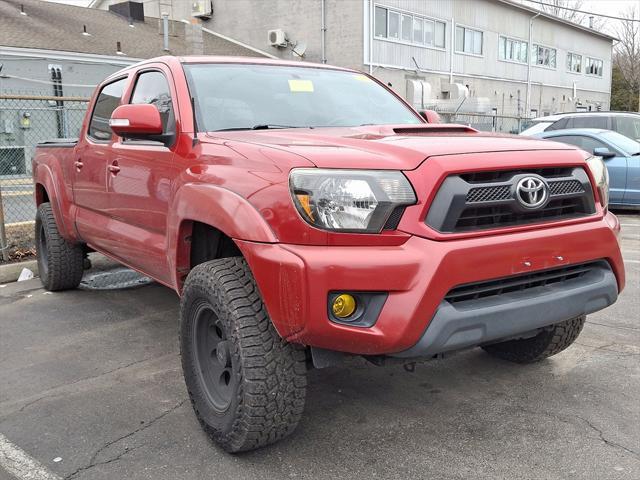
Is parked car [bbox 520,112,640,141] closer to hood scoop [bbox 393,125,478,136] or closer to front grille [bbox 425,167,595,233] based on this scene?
hood scoop [bbox 393,125,478,136]

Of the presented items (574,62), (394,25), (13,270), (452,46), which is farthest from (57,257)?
(574,62)

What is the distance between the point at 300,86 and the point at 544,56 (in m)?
32.3

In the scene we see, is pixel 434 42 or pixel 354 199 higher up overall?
pixel 434 42

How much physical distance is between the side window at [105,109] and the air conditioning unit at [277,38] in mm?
19241

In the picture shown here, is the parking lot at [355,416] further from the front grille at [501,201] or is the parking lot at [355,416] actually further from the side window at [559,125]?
the side window at [559,125]

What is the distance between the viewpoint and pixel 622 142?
1001cm

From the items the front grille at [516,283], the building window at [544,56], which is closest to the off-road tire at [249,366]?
the front grille at [516,283]

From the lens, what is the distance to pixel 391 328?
233 cm

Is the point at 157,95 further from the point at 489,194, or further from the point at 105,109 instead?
the point at 489,194

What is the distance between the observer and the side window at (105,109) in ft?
14.8

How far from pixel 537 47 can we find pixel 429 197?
1294 inches

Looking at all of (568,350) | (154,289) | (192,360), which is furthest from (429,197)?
(154,289)

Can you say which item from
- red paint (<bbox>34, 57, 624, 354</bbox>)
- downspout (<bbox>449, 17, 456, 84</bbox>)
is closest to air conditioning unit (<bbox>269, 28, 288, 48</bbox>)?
downspout (<bbox>449, 17, 456, 84</bbox>)

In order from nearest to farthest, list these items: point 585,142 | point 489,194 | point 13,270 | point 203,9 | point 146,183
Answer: point 489,194 → point 146,183 → point 13,270 → point 585,142 → point 203,9
